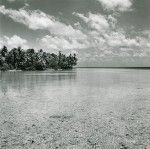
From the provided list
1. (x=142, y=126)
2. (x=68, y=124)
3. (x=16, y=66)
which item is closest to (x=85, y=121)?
(x=68, y=124)

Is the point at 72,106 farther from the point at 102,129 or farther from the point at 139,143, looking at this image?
the point at 139,143

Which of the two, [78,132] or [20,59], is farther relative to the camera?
[20,59]

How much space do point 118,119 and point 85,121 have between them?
2288 millimetres

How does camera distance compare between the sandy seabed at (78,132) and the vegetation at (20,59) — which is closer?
the sandy seabed at (78,132)

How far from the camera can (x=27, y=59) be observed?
141500 millimetres

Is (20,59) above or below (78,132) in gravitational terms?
above

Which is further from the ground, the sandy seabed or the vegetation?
the vegetation

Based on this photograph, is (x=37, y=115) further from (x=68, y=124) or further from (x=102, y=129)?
(x=102, y=129)

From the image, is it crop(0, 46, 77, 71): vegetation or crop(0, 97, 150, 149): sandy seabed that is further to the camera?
crop(0, 46, 77, 71): vegetation

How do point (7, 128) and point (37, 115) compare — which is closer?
point (7, 128)

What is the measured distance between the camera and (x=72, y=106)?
21656mm

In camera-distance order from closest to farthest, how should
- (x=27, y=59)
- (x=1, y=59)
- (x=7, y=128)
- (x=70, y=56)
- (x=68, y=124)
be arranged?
(x=7, y=128)
(x=68, y=124)
(x=1, y=59)
(x=27, y=59)
(x=70, y=56)

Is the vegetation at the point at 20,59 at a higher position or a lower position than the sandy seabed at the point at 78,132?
higher

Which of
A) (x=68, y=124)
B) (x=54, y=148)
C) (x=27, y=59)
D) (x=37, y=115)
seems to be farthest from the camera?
(x=27, y=59)
